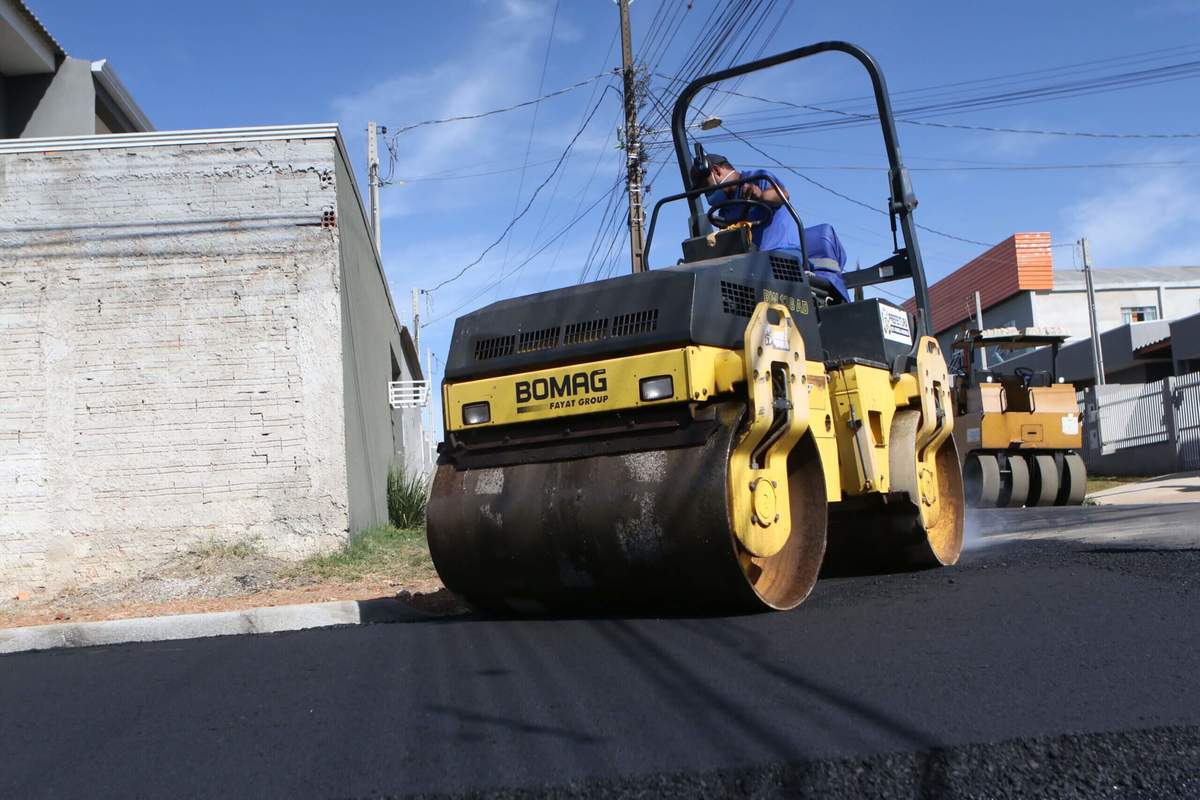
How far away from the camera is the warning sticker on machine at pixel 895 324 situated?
6.27 meters

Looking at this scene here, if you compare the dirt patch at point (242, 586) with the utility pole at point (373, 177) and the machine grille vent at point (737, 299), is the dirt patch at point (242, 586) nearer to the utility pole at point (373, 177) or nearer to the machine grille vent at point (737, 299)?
the machine grille vent at point (737, 299)

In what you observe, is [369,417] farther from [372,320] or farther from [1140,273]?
[1140,273]

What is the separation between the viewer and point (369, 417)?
11.9 meters

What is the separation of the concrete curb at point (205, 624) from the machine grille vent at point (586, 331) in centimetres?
222

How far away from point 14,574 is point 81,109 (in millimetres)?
7845

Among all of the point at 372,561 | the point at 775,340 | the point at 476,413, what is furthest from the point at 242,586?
the point at 775,340

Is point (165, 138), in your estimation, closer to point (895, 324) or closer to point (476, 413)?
point (476, 413)

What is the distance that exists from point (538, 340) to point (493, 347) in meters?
0.29

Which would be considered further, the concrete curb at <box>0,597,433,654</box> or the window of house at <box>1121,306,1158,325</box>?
the window of house at <box>1121,306,1158,325</box>

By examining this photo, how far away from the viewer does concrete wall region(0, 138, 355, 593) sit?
9445 millimetres

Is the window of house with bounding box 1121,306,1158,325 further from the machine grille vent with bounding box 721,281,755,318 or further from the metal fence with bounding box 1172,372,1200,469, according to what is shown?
the machine grille vent with bounding box 721,281,755,318

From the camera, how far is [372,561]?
940cm

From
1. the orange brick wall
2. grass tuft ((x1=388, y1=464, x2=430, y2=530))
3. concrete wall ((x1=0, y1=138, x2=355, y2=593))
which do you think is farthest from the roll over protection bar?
the orange brick wall

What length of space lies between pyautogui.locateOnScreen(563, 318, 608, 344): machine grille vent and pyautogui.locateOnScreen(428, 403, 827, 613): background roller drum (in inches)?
22.8
